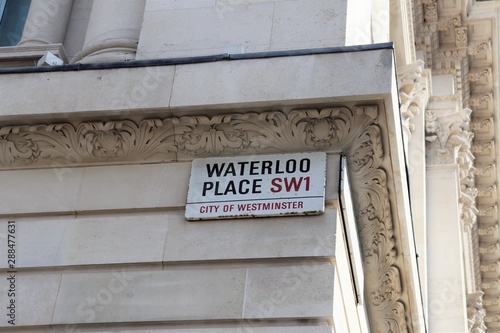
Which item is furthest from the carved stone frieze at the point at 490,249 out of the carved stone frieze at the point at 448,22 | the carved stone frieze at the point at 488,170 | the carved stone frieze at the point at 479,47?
the carved stone frieze at the point at 448,22

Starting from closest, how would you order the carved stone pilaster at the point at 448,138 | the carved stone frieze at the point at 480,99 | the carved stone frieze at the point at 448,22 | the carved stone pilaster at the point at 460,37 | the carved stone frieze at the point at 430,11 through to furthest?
1. the carved stone pilaster at the point at 448,138
2. the carved stone frieze at the point at 430,11
3. the carved stone frieze at the point at 448,22
4. the carved stone pilaster at the point at 460,37
5. the carved stone frieze at the point at 480,99

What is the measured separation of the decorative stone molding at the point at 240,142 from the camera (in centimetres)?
1151

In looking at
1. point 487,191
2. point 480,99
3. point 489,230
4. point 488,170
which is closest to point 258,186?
point 480,99

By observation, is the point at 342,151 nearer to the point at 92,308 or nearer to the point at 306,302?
the point at 306,302

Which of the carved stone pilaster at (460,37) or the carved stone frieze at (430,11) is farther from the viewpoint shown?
the carved stone pilaster at (460,37)

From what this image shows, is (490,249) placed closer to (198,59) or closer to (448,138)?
(448,138)

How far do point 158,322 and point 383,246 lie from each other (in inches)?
125

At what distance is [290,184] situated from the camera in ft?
36.8

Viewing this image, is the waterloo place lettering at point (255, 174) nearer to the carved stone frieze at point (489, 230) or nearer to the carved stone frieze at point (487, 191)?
the carved stone frieze at point (487, 191)

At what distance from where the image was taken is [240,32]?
42.2ft

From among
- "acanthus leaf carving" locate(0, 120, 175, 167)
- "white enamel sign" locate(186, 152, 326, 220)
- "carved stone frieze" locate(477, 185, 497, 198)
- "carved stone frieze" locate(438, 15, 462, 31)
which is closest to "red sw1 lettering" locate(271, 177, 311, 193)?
"white enamel sign" locate(186, 152, 326, 220)

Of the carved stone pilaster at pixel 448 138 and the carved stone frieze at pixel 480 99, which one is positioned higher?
the carved stone frieze at pixel 480 99

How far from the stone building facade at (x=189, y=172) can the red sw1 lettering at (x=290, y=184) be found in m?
0.23

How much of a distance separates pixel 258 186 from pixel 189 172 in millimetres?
871
